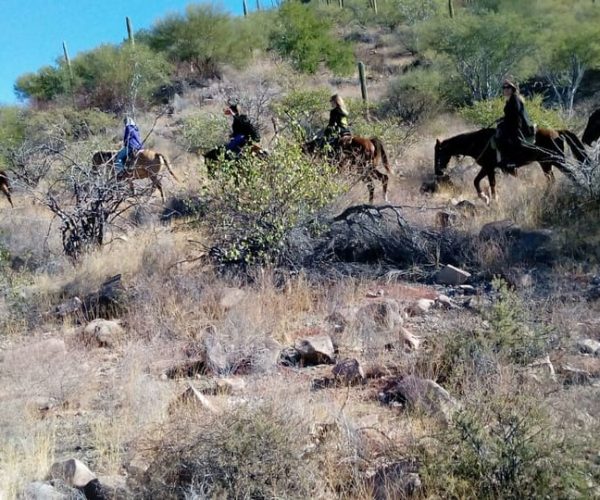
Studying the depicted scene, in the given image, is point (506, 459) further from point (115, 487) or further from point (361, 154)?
point (361, 154)

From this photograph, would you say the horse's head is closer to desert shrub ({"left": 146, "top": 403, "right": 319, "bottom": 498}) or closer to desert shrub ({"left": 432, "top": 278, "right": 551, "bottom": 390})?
desert shrub ({"left": 432, "top": 278, "right": 551, "bottom": 390})

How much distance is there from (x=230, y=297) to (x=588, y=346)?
12.3ft

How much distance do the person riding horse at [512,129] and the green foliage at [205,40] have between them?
2817 cm

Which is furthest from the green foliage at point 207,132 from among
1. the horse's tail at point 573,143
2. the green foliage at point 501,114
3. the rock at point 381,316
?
the rock at point 381,316

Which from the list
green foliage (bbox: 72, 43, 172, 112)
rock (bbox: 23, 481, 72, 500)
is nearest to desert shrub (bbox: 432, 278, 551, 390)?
rock (bbox: 23, 481, 72, 500)

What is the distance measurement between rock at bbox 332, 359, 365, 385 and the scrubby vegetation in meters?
0.02

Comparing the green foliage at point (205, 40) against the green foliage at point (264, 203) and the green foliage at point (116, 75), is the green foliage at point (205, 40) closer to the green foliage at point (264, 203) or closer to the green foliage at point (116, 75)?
the green foliage at point (116, 75)

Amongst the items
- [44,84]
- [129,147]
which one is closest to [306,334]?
[129,147]

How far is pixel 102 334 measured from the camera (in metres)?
6.82

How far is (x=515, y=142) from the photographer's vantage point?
1162 cm

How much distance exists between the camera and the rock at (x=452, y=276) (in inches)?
311

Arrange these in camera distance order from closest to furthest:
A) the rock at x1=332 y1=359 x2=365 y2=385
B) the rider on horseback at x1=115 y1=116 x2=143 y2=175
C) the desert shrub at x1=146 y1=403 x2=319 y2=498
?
1. the desert shrub at x1=146 y1=403 x2=319 y2=498
2. the rock at x1=332 y1=359 x2=365 y2=385
3. the rider on horseback at x1=115 y1=116 x2=143 y2=175

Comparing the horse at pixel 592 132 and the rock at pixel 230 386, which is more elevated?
the horse at pixel 592 132

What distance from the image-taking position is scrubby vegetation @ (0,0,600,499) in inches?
135
